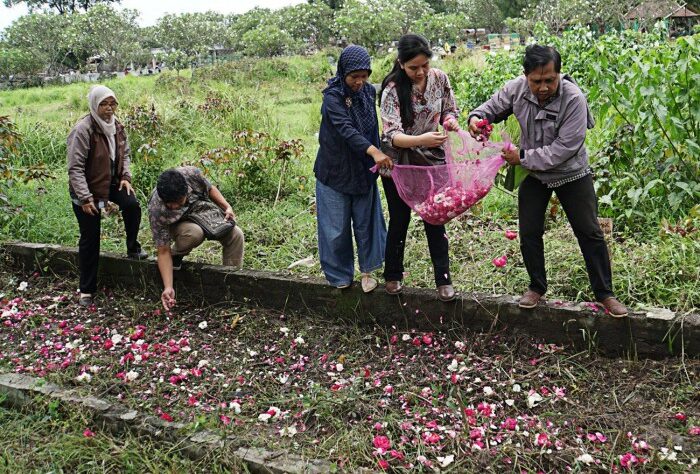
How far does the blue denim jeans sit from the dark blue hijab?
1.36ft

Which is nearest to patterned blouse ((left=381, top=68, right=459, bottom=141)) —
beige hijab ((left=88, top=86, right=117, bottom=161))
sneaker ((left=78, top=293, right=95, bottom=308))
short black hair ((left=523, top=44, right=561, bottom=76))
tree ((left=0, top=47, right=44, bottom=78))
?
short black hair ((left=523, top=44, right=561, bottom=76))

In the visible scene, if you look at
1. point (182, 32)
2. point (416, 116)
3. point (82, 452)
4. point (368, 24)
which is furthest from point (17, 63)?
point (82, 452)

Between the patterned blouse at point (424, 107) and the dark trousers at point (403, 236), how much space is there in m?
0.32

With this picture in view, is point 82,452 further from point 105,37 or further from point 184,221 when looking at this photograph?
point 105,37

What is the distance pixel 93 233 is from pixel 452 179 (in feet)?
9.00

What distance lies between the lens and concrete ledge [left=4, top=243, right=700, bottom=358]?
3.32 m

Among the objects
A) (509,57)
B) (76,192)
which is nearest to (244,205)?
(76,192)

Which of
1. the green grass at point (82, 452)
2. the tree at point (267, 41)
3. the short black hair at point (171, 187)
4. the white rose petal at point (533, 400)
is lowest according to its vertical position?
the green grass at point (82, 452)

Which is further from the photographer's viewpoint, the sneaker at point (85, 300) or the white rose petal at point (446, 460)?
the sneaker at point (85, 300)

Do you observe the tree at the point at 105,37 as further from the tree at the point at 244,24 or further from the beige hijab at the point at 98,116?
the beige hijab at the point at 98,116

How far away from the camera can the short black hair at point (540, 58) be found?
122 inches

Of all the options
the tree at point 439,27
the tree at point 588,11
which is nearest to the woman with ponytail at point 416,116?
the tree at point 439,27

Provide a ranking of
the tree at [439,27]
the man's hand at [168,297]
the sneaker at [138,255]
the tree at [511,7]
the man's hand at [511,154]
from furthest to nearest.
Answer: the tree at [511,7] → the tree at [439,27] → the sneaker at [138,255] → the man's hand at [168,297] → the man's hand at [511,154]

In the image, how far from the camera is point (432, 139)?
337 centimetres
